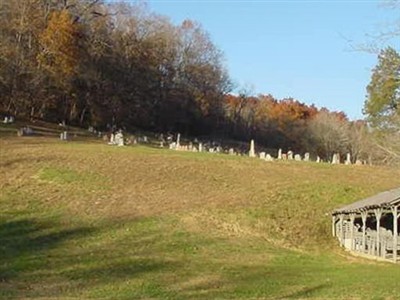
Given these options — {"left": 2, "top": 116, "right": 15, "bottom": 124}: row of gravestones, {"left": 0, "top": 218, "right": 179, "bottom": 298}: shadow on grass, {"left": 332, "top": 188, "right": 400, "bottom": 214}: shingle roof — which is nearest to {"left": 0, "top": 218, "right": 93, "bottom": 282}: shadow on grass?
{"left": 0, "top": 218, "right": 179, "bottom": 298}: shadow on grass

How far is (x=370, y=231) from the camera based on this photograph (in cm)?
3073

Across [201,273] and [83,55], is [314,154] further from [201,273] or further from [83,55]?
[201,273]

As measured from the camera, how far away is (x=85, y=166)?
39906mm

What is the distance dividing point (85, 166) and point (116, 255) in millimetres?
15429

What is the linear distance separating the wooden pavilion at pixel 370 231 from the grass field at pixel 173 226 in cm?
69

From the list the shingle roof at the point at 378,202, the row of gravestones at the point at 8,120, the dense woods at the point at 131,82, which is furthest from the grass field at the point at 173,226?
the dense woods at the point at 131,82

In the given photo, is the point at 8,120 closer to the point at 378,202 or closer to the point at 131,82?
the point at 131,82

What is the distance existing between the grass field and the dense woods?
16.7 meters

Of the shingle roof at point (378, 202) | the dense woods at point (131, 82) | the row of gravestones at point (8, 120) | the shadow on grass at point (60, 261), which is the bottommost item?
the shadow on grass at point (60, 261)

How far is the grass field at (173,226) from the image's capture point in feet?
65.2

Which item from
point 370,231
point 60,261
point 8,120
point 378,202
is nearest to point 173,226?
point 60,261

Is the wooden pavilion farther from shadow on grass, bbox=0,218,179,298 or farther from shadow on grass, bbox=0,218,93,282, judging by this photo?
shadow on grass, bbox=0,218,93,282

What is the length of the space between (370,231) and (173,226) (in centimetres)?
834

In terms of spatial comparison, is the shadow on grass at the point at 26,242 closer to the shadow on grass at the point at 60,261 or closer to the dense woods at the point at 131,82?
the shadow on grass at the point at 60,261
